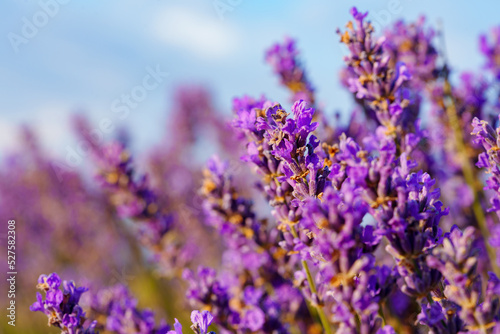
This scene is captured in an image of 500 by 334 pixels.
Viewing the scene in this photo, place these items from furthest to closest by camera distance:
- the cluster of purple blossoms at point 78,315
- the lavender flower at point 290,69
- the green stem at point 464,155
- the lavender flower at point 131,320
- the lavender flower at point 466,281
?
the lavender flower at point 290,69 < the green stem at point 464,155 < the lavender flower at point 131,320 < the cluster of purple blossoms at point 78,315 < the lavender flower at point 466,281

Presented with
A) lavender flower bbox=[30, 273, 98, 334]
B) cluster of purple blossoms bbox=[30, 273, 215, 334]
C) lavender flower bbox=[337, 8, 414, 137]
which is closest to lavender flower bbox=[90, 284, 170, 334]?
cluster of purple blossoms bbox=[30, 273, 215, 334]

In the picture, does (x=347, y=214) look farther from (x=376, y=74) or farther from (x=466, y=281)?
(x=376, y=74)

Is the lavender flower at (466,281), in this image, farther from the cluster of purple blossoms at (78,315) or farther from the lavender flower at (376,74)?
the lavender flower at (376,74)

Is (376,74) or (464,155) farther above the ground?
(376,74)

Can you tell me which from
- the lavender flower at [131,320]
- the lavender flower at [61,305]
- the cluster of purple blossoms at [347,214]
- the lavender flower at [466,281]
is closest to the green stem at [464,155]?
the cluster of purple blossoms at [347,214]

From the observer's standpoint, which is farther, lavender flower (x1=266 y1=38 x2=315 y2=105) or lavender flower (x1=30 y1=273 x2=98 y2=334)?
lavender flower (x1=266 y1=38 x2=315 y2=105)

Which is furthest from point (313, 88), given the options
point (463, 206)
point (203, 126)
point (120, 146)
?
point (203, 126)

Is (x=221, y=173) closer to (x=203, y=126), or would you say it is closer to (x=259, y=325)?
(x=259, y=325)

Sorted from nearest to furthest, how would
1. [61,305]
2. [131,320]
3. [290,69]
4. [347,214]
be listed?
[347,214] < [61,305] < [131,320] < [290,69]

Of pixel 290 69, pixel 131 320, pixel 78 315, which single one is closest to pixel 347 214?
pixel 78 315

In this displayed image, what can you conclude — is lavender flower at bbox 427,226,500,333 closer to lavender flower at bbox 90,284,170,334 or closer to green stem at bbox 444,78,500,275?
lavender flower at bbox 90,284,170,334
